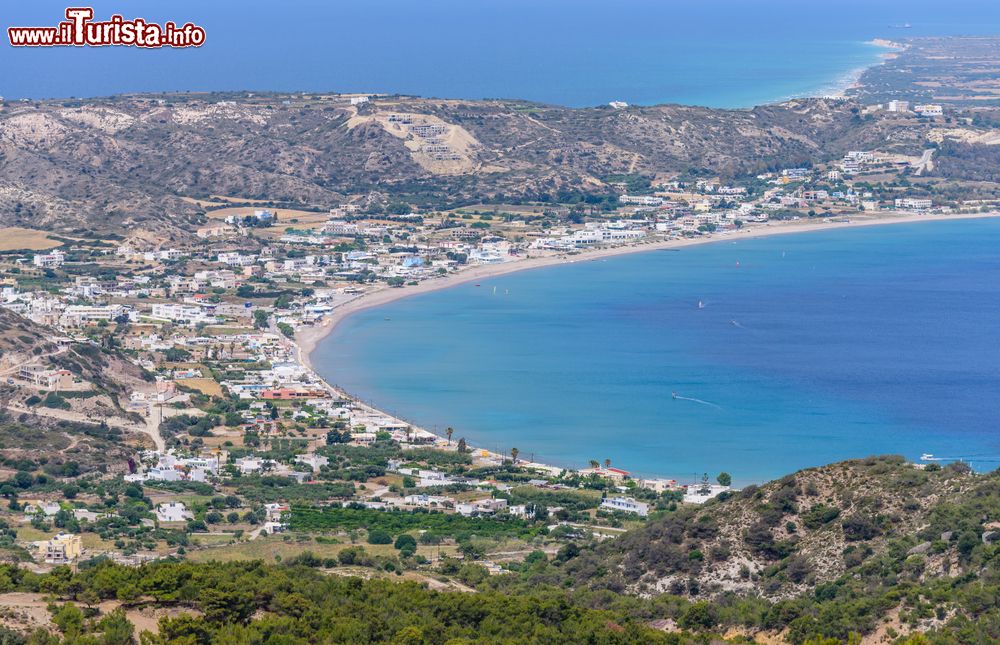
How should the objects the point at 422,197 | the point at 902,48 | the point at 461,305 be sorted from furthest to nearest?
the point at 902,48
the point at 422,197
the point at 461,305

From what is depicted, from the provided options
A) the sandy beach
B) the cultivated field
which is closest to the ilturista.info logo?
the sandy beach

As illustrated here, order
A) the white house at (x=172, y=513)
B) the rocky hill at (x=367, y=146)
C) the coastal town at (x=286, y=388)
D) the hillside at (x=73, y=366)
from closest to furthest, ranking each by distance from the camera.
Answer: the coastal town at (x=286, y=388) < the white house at (x=172, y=513) < the hillside at (x=73, y=366) < the rocky hill at (x=367, y=146)

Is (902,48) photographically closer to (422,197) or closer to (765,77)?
(765,77)

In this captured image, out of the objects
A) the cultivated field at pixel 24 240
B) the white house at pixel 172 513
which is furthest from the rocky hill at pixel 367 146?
the white house at pixel 172 513

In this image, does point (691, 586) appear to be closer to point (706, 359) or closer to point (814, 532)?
point (814, 532)

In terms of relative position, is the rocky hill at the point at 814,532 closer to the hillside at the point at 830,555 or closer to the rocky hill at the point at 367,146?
the hillside at the point at 830,555

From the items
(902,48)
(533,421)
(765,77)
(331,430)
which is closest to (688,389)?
(533,421)

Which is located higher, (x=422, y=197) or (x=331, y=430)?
(x=422, y=197)
